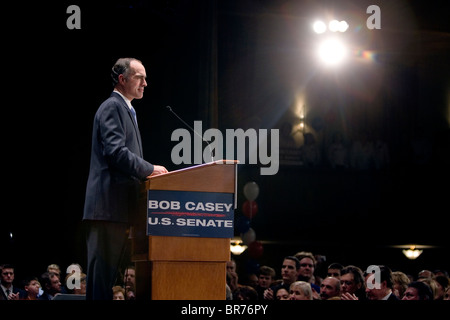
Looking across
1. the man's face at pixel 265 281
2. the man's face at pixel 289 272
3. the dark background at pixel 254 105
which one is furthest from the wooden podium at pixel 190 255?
the dark background at pixel 254 105

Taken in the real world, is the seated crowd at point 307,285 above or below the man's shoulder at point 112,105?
below

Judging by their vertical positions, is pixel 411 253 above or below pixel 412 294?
above

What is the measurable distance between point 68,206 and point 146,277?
549 centimetres

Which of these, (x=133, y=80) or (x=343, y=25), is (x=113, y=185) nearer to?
(x=133, y=80)

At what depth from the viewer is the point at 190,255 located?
8.32 ft

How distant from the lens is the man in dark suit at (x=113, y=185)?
2.55 meters

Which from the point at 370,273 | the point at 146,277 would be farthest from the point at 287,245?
the point at 146,277

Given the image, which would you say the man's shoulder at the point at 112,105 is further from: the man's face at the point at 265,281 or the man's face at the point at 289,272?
the man's face at the point at 265,281

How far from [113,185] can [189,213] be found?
36 centimetres

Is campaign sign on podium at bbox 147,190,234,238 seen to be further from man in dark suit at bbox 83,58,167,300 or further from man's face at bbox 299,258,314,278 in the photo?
man's face at bbox 299,258,314,278

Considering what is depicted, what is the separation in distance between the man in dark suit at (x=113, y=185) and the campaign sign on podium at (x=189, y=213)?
0.14 m

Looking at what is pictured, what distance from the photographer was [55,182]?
7.67 metres
